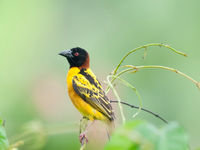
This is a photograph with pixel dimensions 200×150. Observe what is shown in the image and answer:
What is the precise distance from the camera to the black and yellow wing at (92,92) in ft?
11.4

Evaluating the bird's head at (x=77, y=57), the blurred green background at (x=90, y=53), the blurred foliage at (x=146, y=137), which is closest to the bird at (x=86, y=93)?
the bird's head at (x=77, y=57)

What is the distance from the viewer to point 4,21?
25.9 feet

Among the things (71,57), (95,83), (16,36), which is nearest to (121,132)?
(95,83)

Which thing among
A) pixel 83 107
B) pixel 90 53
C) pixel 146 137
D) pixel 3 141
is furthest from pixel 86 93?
pixel 90 53

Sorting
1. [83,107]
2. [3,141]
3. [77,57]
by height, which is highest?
[3,141]

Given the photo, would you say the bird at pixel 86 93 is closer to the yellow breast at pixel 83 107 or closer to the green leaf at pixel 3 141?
the yellow breast at pixel 83 107

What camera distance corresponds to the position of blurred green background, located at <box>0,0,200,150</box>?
5188 mm

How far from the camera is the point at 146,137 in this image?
1.07 metres

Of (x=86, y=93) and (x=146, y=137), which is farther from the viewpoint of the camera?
(x=86, y=93)

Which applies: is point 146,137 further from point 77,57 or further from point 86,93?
point 77,57

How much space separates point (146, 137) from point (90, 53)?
5.89 m

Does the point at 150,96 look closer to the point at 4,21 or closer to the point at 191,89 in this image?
the point at 191,89

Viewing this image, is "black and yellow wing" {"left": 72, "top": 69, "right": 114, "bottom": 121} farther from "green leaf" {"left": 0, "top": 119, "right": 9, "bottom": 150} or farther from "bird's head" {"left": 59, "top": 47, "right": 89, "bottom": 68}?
"green leaf" {"left": 0, "top": 119, "right": 9, "bottom": 150}

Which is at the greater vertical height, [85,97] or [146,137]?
[146,137]
